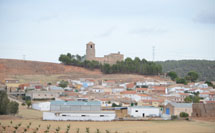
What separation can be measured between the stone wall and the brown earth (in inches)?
1377

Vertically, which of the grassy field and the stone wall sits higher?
the stone wall

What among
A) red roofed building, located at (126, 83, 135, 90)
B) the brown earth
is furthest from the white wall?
the brown earth

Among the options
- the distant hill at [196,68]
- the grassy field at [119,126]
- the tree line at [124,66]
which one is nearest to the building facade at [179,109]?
the grassy field at [119,126]

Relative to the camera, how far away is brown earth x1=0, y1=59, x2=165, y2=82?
80438 mm

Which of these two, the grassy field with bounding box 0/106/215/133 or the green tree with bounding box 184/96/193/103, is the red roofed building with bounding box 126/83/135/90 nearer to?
the green tree with bounding box 184/96/193/103

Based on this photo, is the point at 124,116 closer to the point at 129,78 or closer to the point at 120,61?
the point at 129,78

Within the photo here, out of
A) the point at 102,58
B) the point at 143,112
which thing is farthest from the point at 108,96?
the point at 102,58

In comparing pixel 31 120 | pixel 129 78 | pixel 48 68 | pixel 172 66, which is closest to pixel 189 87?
pixel 129 78

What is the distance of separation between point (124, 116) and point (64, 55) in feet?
167

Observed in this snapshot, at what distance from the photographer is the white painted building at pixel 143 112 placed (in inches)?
1672

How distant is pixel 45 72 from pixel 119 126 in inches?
2073

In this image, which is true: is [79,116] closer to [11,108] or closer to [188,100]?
[11,108]

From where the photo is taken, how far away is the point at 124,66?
84750 mm

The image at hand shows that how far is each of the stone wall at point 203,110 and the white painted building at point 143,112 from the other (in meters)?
4.60
